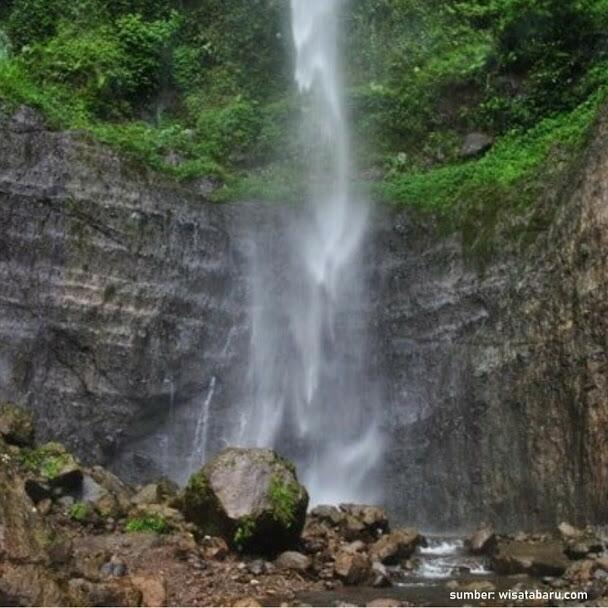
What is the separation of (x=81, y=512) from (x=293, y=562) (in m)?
3.20

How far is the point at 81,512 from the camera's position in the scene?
1136 centimetres

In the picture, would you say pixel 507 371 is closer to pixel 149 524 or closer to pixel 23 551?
pixel 149 524

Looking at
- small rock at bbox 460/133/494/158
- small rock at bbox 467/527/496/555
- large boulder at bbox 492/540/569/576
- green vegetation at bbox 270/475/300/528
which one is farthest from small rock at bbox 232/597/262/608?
small rock at bbox 460/133/494/158

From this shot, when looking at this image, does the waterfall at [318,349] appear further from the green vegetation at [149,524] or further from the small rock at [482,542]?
the green vegetation at [149,524]

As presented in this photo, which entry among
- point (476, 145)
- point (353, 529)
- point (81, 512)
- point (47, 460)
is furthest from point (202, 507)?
point (476, 145)

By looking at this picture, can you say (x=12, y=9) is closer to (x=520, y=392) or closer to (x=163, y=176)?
(x=163, y=176)

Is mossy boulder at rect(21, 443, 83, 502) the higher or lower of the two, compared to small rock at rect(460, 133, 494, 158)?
lower

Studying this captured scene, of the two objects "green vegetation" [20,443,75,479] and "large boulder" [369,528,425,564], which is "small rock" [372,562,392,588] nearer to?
"large boulder" [369,528,425,564]

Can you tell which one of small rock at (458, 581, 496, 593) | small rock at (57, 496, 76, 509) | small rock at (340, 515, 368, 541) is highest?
small rock at (57, 496, 76, 509)

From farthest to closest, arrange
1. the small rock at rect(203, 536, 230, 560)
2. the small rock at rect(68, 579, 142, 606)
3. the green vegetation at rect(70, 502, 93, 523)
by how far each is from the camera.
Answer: the green vegetation at rect(70, 502, 93, 523) < the small rock at rect(203, 536, 230, 560) < the small rock at rect(68, 579, 142, 606)

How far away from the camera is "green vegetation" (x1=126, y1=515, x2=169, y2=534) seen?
35.8 ft

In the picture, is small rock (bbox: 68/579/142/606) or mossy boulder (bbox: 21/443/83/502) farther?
mossy boulder (bbox: 21/443/83/502)

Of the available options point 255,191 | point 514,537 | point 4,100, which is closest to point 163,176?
point 255,191

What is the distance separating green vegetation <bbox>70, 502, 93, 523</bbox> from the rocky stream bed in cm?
2
